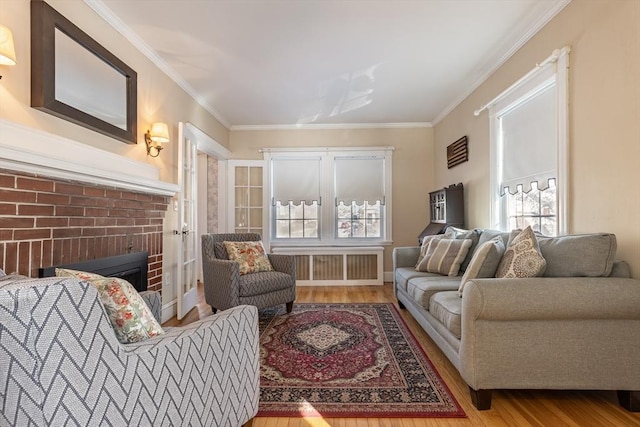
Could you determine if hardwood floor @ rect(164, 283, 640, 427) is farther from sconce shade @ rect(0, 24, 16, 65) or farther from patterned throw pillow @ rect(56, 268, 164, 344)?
sconce shade @ rect(0, 24, 16, 65)

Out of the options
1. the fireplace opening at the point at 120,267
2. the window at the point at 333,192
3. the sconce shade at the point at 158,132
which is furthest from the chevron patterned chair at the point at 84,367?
the window at the point at 333,192

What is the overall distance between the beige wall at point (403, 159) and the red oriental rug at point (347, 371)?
216cm

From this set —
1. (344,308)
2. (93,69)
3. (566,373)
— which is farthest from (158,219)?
(566,373)

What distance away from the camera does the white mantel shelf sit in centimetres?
160

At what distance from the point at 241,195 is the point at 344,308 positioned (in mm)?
2608

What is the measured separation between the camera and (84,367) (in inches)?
32.8

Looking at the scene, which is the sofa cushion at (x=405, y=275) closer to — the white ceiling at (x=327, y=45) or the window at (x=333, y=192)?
the window at (x=333, y=192)

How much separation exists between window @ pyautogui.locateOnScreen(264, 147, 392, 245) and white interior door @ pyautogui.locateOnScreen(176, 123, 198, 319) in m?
1.60

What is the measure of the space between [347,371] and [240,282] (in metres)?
1.39

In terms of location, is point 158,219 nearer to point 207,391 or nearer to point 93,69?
point 93,69

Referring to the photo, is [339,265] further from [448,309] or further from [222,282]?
[448,309]

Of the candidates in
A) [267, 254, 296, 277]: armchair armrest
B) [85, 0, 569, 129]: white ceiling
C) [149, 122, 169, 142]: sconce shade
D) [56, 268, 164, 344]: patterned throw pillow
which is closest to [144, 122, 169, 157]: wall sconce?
[149, 122, 169, 142]: sconce shade

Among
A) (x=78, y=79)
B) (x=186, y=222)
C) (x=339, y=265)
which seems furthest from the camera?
(x=339, y=265)

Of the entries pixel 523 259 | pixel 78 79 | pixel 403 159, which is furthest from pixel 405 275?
pixel 78 79
